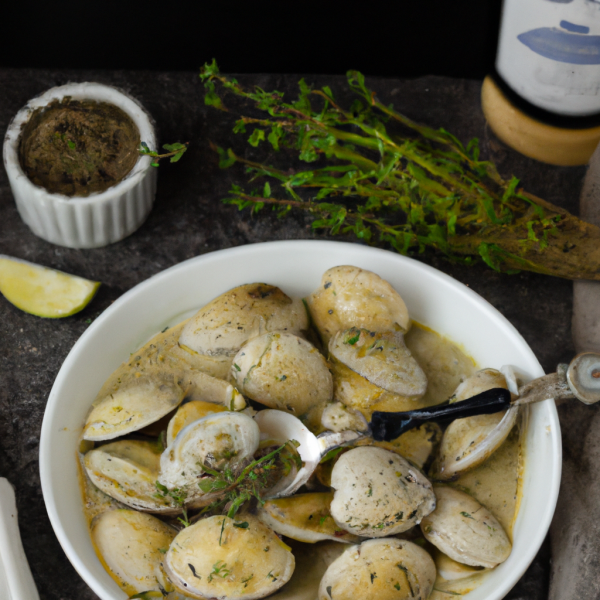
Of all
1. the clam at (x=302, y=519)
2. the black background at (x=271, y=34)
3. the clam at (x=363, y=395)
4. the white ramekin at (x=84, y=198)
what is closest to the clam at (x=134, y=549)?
the clam at (x=302, y=519)

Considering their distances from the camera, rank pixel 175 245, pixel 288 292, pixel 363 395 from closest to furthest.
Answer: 1. pixel 363 395
2. pixel 288 292
3. pixel 175 245

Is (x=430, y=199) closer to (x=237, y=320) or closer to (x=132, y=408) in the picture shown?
(x=237, y=320)

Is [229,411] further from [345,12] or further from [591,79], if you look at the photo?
[345,12]

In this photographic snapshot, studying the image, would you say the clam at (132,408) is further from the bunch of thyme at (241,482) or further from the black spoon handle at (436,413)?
the black spoon handle at (436,413)

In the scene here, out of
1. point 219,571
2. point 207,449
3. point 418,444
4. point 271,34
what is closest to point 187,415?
point 207,449

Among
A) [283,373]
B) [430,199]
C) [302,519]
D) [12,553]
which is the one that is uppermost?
[430,199]

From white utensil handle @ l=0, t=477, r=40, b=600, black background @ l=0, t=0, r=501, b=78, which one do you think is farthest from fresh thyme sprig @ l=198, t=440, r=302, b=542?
black background @ l=0, t=0, r=501, b=78
